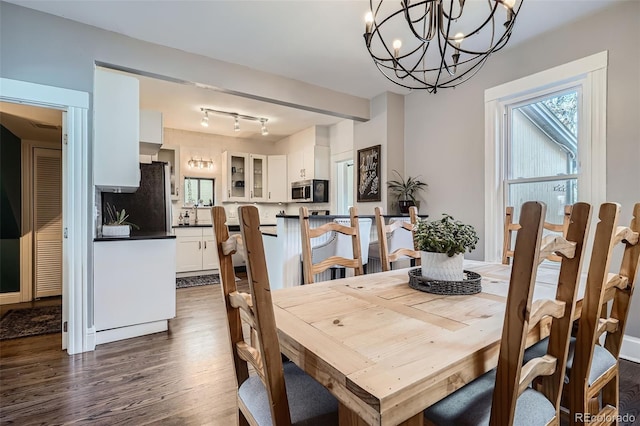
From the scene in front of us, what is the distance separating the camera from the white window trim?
7.88ft

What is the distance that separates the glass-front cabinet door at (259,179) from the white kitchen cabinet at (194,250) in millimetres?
1261

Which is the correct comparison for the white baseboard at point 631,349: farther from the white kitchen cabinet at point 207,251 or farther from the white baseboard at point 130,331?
the white kitchen cabinet at point 207,251

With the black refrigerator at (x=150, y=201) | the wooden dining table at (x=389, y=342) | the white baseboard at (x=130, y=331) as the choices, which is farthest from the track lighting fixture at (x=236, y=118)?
the wooden dining table at (x=389, y=342)

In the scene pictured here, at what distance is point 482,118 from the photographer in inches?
126

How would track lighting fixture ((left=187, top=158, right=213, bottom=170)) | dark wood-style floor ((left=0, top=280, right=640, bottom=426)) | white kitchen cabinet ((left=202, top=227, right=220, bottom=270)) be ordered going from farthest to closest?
Answer: track lighting fixture ((left=187, top=158, right=213, bottom=170)) < white kitchen cabinet ((left=202, top=227, right=220, bottom=270)) < dark wood-style floor ((left=0, top=280, right=640, bottom=426))

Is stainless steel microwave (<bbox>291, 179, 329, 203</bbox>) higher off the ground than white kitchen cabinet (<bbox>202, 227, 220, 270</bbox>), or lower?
higher

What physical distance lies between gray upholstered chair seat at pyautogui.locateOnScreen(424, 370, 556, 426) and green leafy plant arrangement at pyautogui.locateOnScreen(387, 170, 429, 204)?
9.97 feet

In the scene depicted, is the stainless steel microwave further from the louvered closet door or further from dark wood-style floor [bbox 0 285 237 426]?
the louvered closet door

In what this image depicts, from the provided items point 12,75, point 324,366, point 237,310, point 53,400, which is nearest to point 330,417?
point 324,366

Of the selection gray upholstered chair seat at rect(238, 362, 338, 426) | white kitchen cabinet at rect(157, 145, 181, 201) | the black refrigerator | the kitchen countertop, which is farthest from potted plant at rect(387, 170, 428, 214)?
white kitchen cabinet at rect(157, 145, 181, 201)

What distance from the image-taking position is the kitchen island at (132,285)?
102 inches

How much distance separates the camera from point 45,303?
12.3 feet

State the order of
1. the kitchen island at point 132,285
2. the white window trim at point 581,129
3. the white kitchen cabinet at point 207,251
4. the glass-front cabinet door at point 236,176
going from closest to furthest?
the white window trim at point 581,129 < the kitchen island at point 132,285 < the white kitchen cabinet at point 207,251 < the glass-front cabinet door at point 236,176

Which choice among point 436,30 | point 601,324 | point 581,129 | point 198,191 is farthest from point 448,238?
point 198,191
